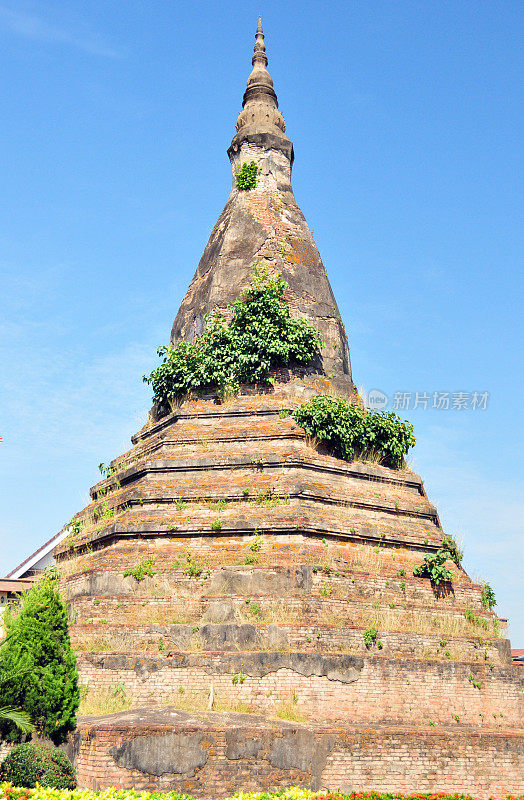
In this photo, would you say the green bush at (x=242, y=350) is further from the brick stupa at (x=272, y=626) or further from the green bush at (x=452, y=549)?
the green bush at (x=452, y=549)

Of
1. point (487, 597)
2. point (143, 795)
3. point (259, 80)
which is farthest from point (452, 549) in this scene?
point (259, 80)

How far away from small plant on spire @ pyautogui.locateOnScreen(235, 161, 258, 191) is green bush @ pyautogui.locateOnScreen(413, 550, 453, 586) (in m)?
11.6

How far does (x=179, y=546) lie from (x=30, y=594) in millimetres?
3482

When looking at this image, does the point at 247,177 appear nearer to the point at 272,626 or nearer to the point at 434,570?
the point at 434,570

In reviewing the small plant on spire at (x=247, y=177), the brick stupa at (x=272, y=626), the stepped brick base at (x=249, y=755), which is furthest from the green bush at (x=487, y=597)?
the small plant on spire at (x=247, y=177)

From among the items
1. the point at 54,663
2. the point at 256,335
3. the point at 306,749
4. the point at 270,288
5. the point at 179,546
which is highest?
the point at 270,288

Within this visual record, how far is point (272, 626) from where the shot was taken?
12625mm

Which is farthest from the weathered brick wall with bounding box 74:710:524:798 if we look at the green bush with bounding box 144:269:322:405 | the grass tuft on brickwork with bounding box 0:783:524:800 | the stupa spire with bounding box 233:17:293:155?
the stupa spire with bounding box 233:17:293:155

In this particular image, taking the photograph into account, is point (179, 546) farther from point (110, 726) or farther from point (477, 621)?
point (477, 621)

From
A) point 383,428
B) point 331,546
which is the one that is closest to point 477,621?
point 331,546

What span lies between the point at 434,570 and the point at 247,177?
12.2 meters

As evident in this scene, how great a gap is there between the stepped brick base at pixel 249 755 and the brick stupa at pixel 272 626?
0.02 meters

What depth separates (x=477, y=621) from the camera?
48.2 ft

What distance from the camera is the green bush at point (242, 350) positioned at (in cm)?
1775
